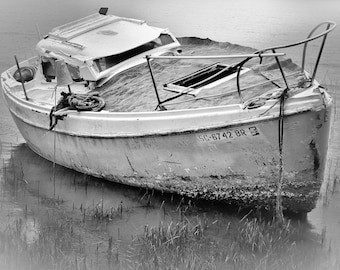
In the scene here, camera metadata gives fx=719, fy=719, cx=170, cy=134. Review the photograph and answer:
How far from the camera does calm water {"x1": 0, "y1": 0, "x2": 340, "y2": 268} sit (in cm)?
1195

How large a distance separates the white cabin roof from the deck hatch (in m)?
1.69

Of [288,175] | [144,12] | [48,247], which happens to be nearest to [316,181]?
[288,175]

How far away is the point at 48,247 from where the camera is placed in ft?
33.6

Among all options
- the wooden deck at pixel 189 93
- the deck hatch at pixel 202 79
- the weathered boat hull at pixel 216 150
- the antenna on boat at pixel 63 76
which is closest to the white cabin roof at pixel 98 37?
the wooden deck at pixel 189 93

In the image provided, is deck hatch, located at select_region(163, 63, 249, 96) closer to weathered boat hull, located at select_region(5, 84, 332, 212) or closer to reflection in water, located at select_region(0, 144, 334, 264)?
weathered boat hull, located at select_region(5, 84, 332, 212)

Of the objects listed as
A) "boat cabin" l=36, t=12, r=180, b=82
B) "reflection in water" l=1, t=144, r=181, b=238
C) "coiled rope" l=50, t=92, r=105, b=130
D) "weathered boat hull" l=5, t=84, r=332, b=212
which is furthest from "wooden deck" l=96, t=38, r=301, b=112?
"reflection in water" l=1, t=144, r=181, b=238

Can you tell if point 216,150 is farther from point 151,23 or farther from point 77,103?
point 151,23

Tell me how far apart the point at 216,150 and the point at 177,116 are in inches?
31.1

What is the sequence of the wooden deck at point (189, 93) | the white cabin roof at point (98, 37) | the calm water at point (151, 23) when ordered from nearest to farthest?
the wooden deck at point (189, 93), the calm water at point (151, 23), the white cabin roof at point (98, 37)

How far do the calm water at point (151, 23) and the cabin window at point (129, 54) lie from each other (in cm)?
212

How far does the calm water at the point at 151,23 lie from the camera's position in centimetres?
1195

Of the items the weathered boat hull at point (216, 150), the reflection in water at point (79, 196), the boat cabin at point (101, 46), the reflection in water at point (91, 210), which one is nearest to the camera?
the weathered boat hull at point (216, 150)

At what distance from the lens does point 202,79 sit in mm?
12375

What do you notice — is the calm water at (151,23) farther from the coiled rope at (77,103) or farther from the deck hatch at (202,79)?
the deck hatch at (202,79)
